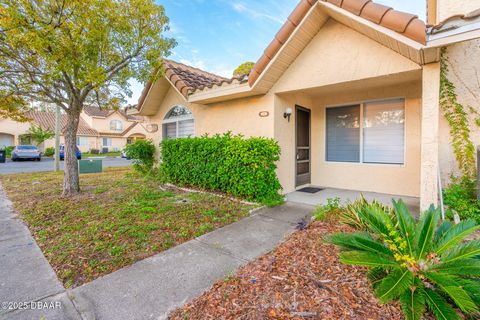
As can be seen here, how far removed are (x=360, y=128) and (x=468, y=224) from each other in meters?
4.77

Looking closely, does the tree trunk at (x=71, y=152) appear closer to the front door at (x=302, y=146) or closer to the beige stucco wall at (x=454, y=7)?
the front door at (x=302, y=146)

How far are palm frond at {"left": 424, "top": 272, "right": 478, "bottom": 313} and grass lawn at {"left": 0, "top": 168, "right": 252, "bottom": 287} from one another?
3.33 m

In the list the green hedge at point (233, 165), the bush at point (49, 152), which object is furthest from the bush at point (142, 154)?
the bush at point (49, 152)

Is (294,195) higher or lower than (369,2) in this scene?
lower

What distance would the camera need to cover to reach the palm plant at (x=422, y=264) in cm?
189

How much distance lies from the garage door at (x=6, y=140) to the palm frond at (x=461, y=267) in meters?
41.4

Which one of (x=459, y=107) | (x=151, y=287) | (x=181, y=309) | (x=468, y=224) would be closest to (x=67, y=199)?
(x=151, y=287)

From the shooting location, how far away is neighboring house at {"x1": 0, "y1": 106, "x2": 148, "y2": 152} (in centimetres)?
2841

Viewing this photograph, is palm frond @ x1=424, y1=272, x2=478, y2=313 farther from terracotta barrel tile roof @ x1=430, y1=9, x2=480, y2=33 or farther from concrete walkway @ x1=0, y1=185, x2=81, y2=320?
terracotta barrel tile roof @ x1=430, y1=9, x2=480, y2=33

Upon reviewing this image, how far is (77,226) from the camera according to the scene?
4.51 metres

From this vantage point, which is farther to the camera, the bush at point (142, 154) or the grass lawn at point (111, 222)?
the bush at point (142, 154)

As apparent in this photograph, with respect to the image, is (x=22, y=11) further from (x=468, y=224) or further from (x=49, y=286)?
(x=468, y=224)

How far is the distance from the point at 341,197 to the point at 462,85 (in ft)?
12.2

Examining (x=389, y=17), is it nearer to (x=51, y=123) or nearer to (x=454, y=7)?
(x=454, y=7)
